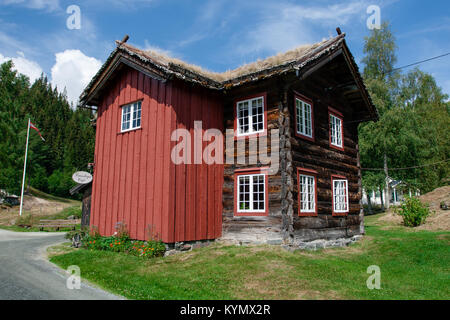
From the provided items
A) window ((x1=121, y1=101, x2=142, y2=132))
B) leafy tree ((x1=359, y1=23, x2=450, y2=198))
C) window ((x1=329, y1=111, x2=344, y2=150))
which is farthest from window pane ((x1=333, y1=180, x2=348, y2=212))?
leafy tree ((x1=359, y1=23, x2=450, y2=198))

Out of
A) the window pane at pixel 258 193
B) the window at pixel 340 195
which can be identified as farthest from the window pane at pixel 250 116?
the window at pixel 340 195

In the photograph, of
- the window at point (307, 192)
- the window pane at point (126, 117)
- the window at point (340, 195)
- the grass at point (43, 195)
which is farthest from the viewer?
the grass at point (43, 195)

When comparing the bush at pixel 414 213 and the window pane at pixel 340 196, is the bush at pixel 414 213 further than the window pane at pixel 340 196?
Yes

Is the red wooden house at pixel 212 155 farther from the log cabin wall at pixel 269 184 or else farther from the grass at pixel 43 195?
the grass at pixel 43 195

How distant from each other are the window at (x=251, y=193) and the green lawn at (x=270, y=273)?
5.35ft

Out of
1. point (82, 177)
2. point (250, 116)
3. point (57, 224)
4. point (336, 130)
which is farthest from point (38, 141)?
point (336, 130)

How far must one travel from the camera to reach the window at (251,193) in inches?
509

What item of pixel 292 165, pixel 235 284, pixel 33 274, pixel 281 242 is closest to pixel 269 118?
pixel 292 165

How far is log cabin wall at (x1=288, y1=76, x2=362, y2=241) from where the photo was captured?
1310 cm

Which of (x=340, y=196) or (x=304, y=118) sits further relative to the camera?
(x=340, y=196)

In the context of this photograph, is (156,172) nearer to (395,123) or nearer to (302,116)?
(302,116)

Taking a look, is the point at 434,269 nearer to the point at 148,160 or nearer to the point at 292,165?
the point at 292,165

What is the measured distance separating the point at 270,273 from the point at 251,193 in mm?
4506

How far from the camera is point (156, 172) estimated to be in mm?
12383
